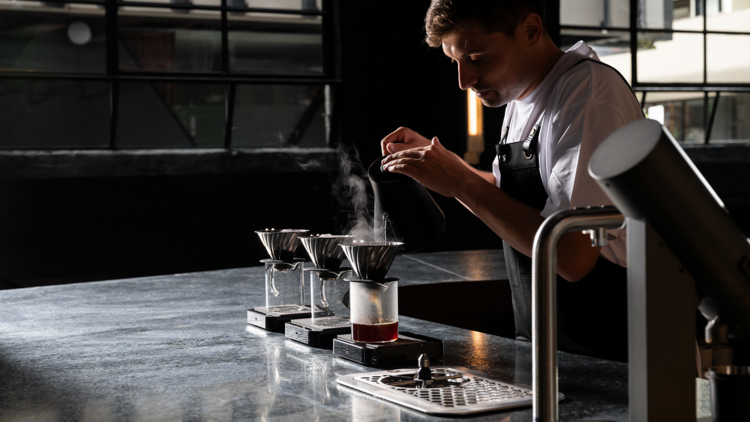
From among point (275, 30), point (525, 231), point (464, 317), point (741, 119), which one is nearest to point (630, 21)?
point (741, 119)

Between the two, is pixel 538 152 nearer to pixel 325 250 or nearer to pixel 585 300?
pixel 585 300

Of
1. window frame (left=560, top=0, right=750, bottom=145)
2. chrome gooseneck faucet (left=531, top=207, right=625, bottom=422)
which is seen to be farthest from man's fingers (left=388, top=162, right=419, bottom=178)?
window frame (left=560, top=0, right=750, bottom=145)

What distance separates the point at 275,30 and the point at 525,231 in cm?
444

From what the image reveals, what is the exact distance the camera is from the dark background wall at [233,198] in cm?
486

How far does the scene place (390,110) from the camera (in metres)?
5.65

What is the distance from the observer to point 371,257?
129 cm

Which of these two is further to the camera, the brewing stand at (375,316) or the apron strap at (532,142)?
the apron strap at (532,142)

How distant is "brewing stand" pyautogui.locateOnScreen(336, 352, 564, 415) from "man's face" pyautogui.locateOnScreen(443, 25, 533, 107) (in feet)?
2.11

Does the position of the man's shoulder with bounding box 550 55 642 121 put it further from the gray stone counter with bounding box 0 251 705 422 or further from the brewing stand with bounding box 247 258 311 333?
the brewing stand with bounding box 247 258 311 333

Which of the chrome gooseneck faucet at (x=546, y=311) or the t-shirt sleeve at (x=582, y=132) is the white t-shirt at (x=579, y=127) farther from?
the chrome gooseneck faucet at (x=546, y=311)

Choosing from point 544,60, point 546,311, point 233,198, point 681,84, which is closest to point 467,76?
point 544,60

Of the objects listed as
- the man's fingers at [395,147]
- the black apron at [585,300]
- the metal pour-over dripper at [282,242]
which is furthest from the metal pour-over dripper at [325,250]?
the black apron at [585,300]

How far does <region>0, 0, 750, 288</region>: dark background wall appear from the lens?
4855 millimetres

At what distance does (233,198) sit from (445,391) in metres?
4.38
